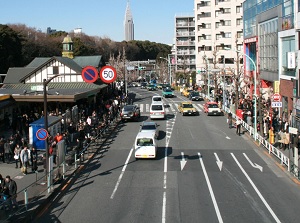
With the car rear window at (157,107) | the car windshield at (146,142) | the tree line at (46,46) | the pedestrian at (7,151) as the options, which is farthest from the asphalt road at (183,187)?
the tree line at (46,46)

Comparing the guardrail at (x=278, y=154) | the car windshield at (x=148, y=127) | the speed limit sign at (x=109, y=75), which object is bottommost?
the guardrail at (x=278, y=154)

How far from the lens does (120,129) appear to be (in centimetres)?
3653

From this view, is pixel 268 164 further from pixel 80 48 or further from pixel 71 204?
pixel 80 48

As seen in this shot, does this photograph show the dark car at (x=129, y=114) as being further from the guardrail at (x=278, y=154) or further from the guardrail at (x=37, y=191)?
the guardrail at (x=37, y=191)

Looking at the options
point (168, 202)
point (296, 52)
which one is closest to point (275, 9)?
point (296, 52)

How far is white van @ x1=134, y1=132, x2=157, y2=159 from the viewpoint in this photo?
971 inches

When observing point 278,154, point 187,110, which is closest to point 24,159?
point 278,154

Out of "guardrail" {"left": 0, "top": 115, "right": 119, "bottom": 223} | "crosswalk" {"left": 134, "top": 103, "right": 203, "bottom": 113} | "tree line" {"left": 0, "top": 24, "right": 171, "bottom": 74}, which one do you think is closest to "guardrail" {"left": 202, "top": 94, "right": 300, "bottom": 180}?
"guardrail" {"left": 0, "top": 115, "right": 119, "bottom": 223}

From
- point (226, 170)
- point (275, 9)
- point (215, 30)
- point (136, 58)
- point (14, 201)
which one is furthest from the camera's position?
point (136, 58)

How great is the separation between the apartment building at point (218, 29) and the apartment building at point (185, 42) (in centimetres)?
1763

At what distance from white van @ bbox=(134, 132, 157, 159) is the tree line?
48.4 meters

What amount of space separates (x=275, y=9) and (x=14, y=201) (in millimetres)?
33634

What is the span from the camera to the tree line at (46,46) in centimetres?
6816

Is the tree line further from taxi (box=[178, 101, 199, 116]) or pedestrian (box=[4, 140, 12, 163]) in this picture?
pedestrian (box=[4, 140, 12, 163])
